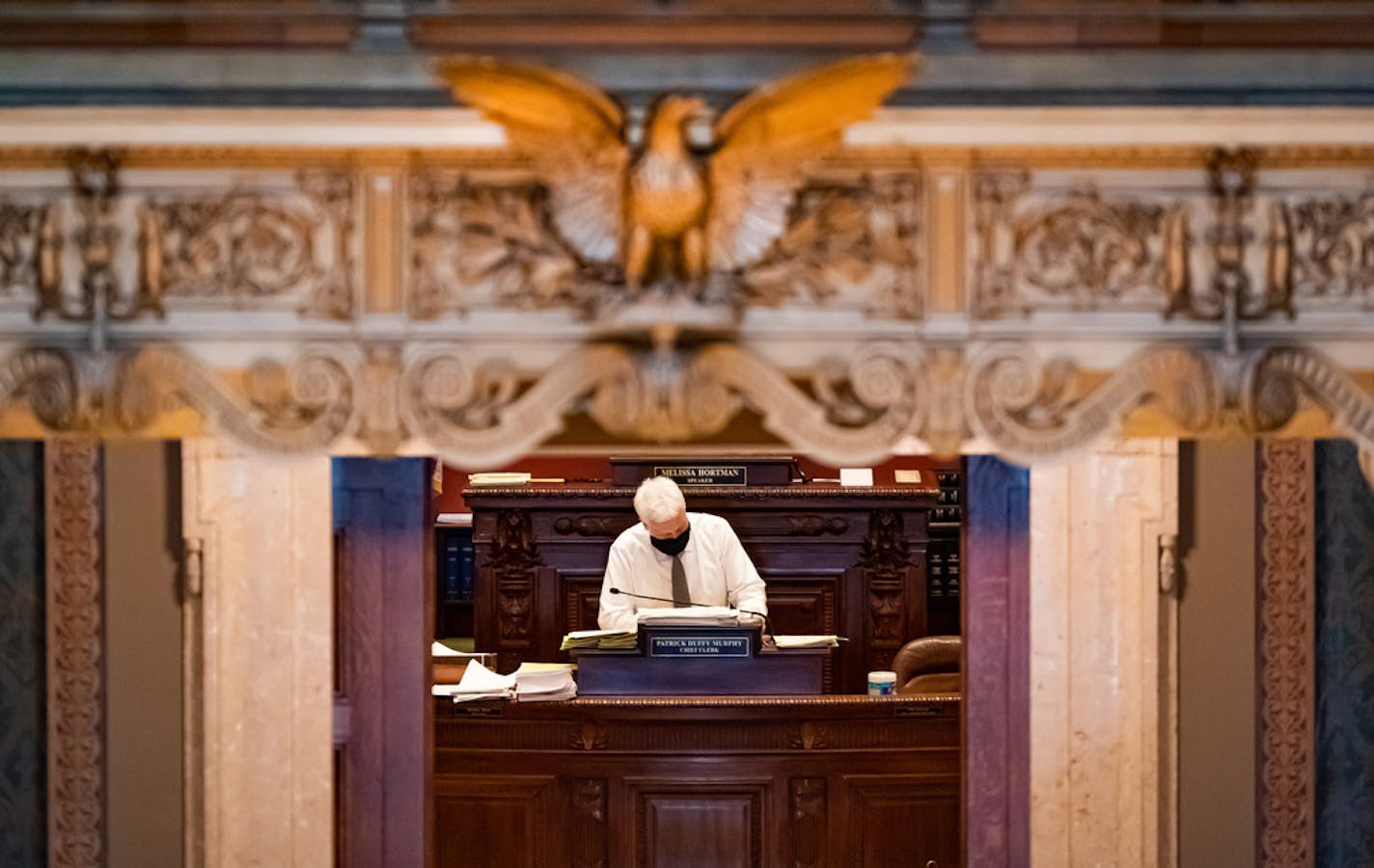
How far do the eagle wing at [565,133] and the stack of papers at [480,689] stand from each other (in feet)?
11.6

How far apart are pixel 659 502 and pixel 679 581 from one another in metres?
0.49

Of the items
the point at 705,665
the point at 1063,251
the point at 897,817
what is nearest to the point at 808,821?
the point at 897,817

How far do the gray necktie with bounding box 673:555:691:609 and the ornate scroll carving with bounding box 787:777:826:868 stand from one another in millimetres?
1190

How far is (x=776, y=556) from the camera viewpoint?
317 inches

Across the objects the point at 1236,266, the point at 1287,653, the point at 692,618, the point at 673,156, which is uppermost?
the point at 673,156

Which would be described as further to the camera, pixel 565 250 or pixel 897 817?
pixel 897 817

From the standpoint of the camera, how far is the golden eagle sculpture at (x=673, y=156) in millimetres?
2422

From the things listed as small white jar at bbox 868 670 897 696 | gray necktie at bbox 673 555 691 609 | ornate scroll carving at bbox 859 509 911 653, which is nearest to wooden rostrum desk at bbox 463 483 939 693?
ornate scroll carving at bbox 859 509 911 653

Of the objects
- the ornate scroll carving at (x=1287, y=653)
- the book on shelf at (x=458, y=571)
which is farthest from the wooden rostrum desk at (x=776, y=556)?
the ornate scroll carving at (x=1287, y=653)

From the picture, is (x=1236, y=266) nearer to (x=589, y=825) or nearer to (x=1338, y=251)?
(x=1338, y=251)

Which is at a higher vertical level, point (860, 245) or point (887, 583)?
point (860, 245)

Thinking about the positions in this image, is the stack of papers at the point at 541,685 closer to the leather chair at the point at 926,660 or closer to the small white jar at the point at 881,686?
the small white jar at the point at 881,686

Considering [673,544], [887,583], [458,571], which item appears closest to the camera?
[673,544]

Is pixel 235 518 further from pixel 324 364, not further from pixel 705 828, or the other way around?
pixel 705 828
